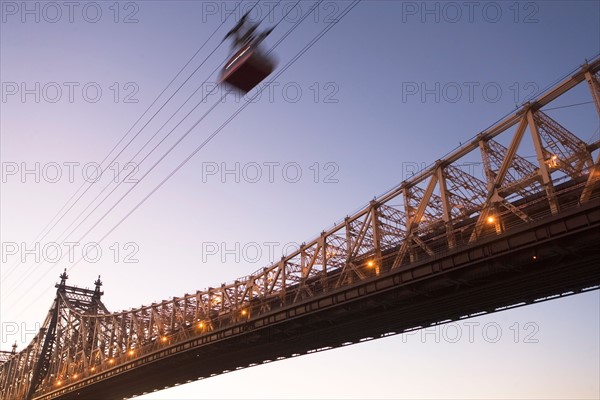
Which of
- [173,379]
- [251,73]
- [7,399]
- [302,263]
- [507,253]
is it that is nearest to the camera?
[251,73]

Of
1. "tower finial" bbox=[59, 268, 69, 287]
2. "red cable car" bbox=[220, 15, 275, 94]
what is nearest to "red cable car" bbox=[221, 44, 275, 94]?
"red cable car" bbox=[220, 15, 275, 94]

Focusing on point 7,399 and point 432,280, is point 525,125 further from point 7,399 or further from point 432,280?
point 7,399

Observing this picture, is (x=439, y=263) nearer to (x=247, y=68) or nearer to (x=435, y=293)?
(x=435, y=293)

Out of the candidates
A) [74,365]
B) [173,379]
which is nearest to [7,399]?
[74,365]

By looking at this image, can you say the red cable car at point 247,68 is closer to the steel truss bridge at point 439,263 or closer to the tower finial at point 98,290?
the steel truss bridge at point 439,263

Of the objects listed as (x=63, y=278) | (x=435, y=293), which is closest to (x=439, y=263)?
(x=435, y=293)

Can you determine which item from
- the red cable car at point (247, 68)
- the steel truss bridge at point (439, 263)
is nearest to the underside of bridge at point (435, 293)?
the steel truss bridge at point (439, 263)
